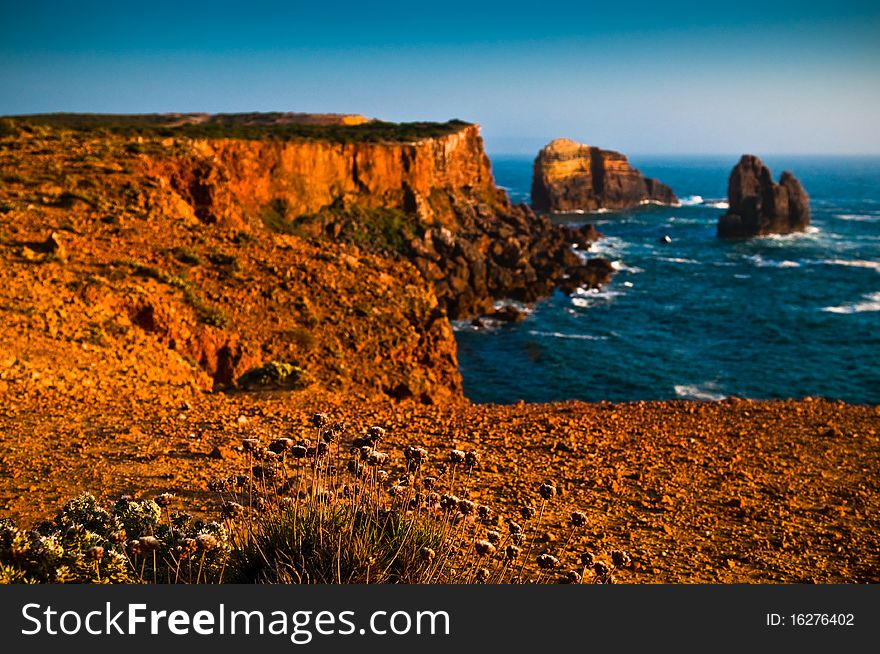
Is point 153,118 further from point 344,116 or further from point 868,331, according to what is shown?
point 868,331

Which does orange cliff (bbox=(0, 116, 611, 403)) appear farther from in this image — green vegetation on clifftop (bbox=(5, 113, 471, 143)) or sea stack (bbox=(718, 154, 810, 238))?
sea stack (bbox=(718, 154, 810, 238))

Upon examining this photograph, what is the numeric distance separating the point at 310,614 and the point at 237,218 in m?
20.5

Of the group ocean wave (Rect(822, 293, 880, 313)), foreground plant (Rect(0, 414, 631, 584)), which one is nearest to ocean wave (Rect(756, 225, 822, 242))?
ocean wave (Rect(822, 293, 880, 313))

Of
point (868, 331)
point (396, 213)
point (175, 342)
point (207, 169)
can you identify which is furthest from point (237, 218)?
point (868, 331)

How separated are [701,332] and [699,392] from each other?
1360cm

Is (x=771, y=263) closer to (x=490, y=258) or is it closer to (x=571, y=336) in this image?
(x=490, y=258)

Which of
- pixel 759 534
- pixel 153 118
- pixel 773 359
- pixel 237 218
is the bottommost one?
pixel 773 359

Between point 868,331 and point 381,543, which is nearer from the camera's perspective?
point 381,543

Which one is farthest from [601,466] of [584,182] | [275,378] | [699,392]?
[584,182]

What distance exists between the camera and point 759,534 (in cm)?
750

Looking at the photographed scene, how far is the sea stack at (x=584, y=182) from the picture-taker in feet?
377

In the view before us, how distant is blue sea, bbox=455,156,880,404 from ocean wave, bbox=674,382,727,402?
0.32ft

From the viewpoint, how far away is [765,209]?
291 feet

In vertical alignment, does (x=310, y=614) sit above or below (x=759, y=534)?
above
